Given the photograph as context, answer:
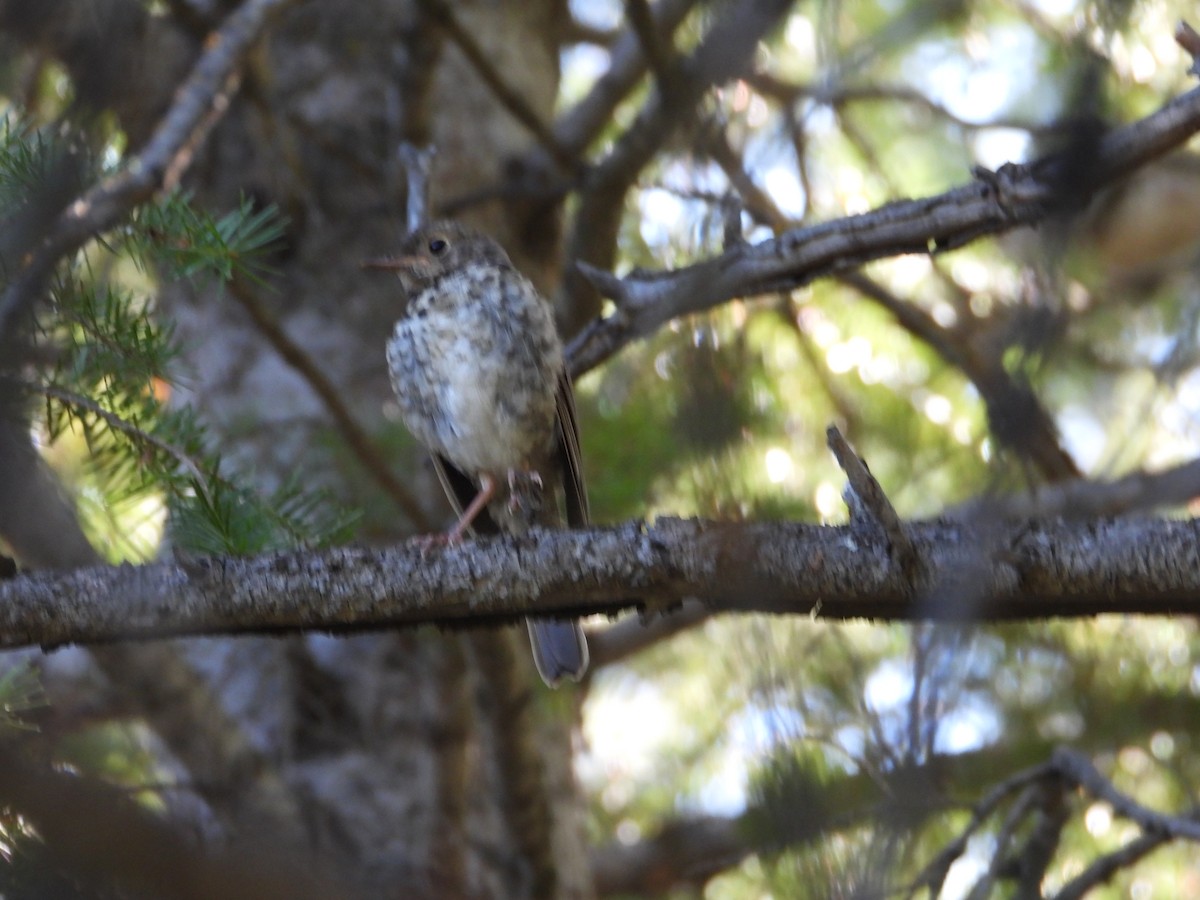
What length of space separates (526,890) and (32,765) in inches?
109

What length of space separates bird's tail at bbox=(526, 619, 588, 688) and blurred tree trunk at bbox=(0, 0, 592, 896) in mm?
62

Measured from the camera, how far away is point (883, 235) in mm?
2111

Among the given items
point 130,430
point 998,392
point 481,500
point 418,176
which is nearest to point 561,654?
point 481,500

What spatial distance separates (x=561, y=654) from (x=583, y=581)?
4.68 feet

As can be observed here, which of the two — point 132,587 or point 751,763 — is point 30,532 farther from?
point 751,763

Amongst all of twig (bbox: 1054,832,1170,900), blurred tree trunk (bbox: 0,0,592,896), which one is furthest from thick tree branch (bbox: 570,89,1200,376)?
twig (bbox: 1054,832,1170,900)

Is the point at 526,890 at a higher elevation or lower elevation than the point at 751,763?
higher

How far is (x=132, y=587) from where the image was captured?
6.36ft

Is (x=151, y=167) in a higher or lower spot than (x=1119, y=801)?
higher

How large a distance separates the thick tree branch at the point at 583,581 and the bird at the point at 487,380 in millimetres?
1171

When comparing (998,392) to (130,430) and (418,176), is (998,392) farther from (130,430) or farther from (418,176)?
(418,176)

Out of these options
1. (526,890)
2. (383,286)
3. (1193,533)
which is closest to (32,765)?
(1193,533)

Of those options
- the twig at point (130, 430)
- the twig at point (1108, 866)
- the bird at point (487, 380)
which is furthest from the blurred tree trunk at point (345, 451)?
the twig at point (1108, 866)

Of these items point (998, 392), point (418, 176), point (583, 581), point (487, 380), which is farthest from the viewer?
point (487, 380)
